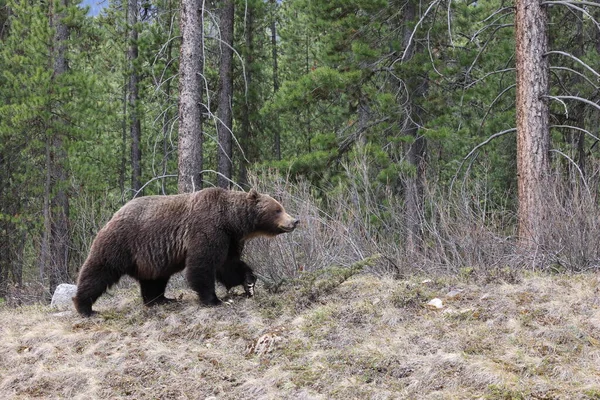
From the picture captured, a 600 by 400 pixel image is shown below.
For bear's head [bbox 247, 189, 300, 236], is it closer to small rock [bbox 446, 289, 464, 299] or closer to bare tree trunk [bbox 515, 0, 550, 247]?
small rock [bbox 446, 289, 464, 299]

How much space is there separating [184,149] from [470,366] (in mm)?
6299

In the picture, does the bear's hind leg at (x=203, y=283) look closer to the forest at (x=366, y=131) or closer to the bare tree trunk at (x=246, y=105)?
the forest at (x=366, y=131)

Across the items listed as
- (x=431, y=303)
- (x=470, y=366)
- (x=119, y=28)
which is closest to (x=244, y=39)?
(x=119, y=28)

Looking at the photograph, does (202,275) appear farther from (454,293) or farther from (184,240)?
(454,293)

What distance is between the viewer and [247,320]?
271 inches

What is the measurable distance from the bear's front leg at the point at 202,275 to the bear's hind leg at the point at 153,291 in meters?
0.80

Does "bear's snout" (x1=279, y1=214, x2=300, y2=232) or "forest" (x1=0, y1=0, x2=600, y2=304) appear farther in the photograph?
"forest" (x1=0, y1=0, x2=600, y2=304)

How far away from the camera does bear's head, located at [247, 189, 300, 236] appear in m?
→ 7.81

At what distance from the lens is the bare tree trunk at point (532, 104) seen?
889 centimetres

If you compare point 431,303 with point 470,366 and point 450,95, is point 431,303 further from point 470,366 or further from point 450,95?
point 450,95

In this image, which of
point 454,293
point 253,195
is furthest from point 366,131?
point 454,293

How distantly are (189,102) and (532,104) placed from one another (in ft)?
16.3

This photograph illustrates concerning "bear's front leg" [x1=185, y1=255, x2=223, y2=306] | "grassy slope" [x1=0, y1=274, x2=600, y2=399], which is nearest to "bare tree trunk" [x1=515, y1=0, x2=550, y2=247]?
"grassy slope" [x1=0, y1=274, x2=600, y2=399]

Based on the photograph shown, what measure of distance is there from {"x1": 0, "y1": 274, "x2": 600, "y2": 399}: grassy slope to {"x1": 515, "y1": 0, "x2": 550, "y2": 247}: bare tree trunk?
2323mm
